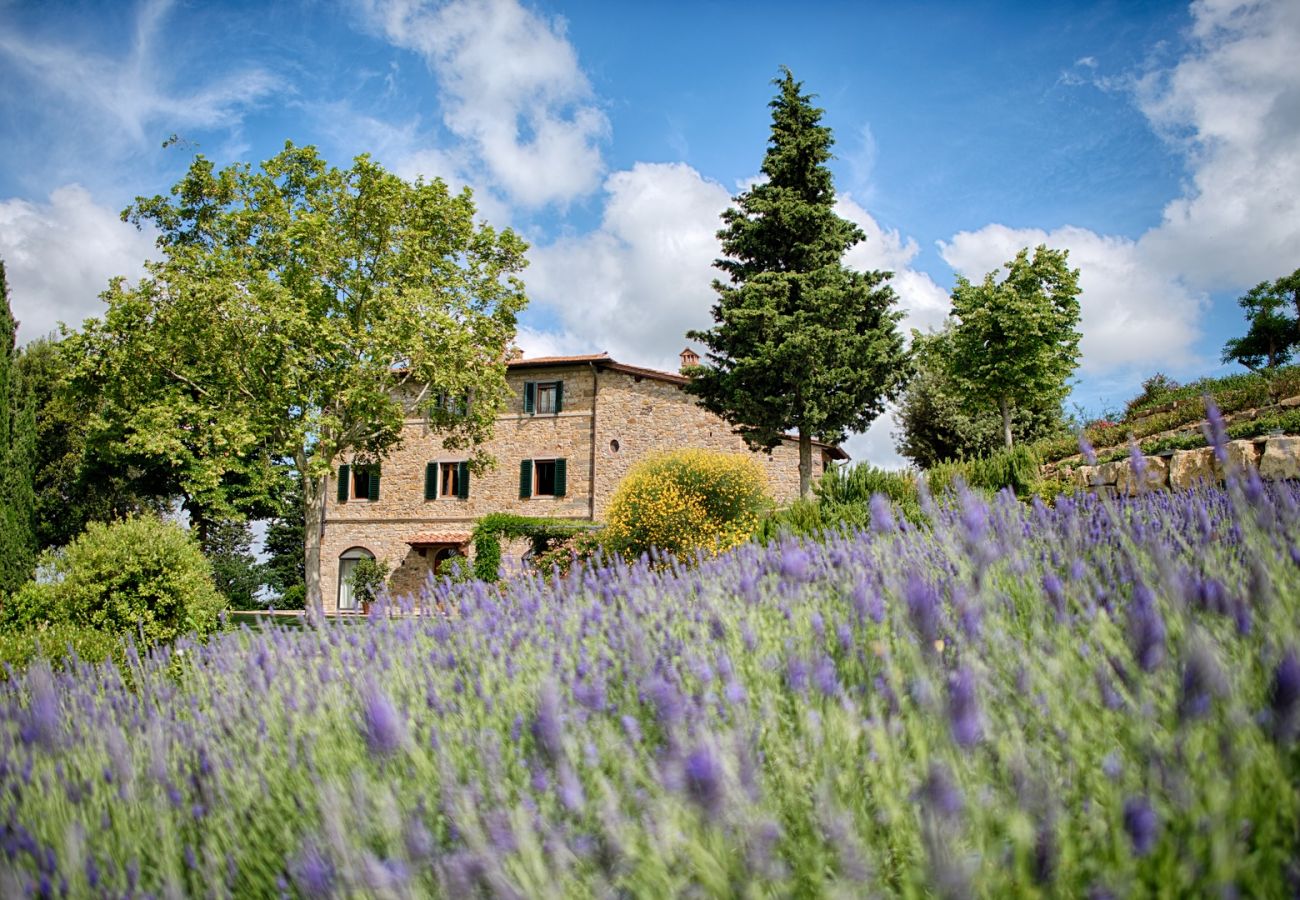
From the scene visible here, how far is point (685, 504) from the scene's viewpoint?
46.6ft

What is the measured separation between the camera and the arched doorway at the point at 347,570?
28297mm

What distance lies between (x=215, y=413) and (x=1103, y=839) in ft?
64.9

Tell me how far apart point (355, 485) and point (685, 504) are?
19171 mm

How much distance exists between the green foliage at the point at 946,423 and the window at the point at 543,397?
44.3 ft

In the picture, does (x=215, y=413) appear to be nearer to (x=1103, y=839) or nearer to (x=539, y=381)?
(x=539, y=381)

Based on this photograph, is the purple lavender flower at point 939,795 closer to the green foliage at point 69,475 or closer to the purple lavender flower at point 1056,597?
the purple lavender flower at point 1056,597

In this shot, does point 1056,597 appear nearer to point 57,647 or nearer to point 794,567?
point 794,567

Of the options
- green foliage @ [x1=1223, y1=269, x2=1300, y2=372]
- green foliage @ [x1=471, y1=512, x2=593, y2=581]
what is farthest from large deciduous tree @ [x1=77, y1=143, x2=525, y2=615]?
green foliage @ [x1=1223, y1=269, x2=1300, y2=372]

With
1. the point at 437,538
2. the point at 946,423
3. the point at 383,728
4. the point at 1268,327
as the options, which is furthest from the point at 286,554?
the point at 1268,327

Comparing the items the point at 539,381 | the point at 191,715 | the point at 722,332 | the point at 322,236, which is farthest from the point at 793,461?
the point at 191,715

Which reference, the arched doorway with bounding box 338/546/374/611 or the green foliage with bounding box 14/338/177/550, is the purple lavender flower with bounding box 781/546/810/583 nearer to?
the arched doorway with bounding box 338/546/374/611

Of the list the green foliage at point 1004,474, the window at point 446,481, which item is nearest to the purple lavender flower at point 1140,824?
the green foliage at point 1004,474

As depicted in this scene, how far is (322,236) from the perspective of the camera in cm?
1866

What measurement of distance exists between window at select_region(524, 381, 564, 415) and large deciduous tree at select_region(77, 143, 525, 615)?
602 cm
